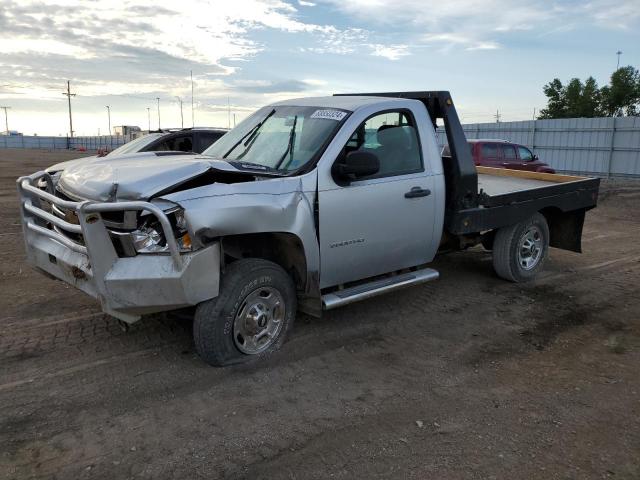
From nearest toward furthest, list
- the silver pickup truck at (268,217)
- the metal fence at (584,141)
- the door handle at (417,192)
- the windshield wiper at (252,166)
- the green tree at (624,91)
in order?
the silver pickup truck at (268,217) < the windshield wiper at (252,166) < the door handle at (417,192) < the metal fence at (584,141) < the green tree at (624,91)

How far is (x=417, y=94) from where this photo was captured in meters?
5.91

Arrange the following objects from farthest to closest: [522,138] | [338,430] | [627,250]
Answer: [522,138]
[627,250]
[338,430]

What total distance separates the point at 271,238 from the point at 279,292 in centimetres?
48

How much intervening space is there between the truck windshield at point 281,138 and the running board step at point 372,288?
1186 millimetres

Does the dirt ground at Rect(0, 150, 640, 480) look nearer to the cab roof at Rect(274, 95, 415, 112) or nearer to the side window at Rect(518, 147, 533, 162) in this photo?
the cab roof at Rect(274, 95, 415, 112)

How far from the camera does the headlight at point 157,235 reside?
3.77m

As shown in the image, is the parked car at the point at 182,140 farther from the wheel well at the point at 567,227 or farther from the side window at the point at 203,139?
the wheel well at the point at 567,227

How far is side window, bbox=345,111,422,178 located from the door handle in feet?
0.63

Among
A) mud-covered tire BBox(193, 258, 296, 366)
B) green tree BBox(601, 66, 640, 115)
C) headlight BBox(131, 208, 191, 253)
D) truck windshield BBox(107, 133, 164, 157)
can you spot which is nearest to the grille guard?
headlight BBox(131, 208, 191, 253)

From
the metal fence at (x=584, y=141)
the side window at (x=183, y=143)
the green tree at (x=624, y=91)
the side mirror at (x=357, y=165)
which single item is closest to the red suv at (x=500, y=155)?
the metal fence at (x=584, y=141)

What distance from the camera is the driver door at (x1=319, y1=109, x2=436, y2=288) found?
4.61m

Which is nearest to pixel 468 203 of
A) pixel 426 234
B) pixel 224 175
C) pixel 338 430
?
pixel 426 234

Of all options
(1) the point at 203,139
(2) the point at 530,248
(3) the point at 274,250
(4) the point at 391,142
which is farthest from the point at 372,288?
(1) the point at 203,139

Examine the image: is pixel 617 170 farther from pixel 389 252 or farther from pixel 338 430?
pixel 338 430
